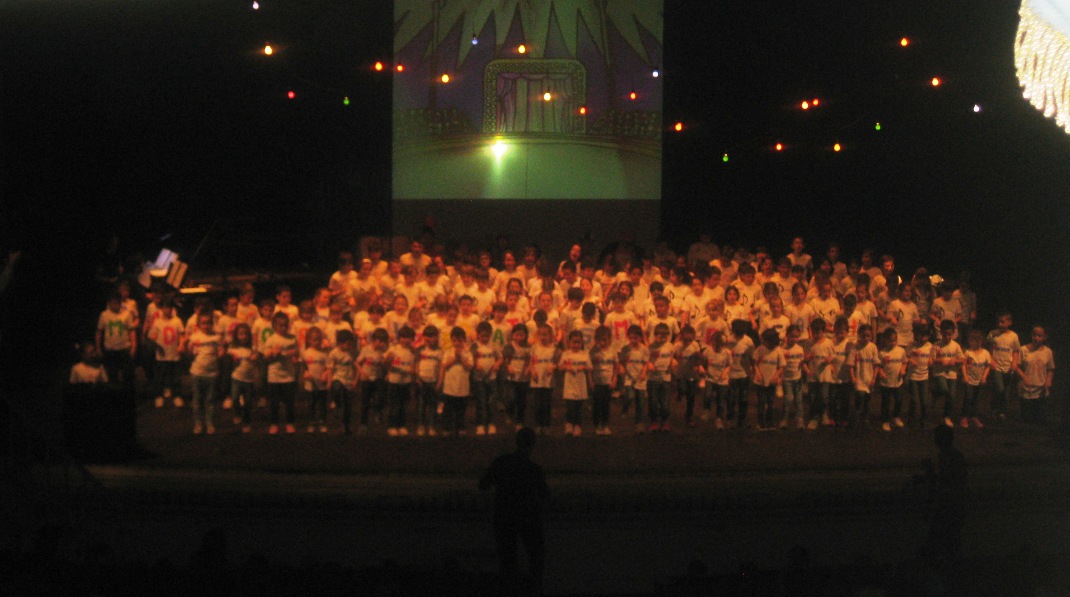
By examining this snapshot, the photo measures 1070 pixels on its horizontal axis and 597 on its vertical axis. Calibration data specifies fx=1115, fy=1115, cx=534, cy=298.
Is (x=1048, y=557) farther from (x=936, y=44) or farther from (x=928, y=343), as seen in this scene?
(x=936, y=44)

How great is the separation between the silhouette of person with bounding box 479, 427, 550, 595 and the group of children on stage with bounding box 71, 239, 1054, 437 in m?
3.44

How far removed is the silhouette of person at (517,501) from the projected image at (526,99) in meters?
8.19

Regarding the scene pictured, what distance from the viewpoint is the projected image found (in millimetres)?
14719

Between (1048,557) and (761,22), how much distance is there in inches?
440

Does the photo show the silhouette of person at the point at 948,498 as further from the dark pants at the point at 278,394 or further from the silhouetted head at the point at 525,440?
the dark pants at the point at 278,394

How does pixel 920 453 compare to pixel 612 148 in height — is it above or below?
below

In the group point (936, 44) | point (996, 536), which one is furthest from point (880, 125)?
point (996, 536)

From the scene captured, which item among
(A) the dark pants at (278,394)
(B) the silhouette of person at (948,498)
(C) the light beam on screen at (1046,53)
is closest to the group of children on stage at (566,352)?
(A) the dark pants at (278,394)

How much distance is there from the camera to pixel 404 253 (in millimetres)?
13352

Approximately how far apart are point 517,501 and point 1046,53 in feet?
12.8

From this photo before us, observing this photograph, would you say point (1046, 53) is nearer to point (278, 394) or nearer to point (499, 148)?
point (278, 394)

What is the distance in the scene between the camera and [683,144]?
16984mm

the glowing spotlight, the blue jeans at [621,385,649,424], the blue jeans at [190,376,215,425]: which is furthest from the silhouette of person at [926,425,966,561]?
the glowing spotlight

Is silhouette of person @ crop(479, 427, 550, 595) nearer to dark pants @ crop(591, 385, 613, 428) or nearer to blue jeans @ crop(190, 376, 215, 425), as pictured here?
dark pants @ crop(591, 385, 613, 428)
